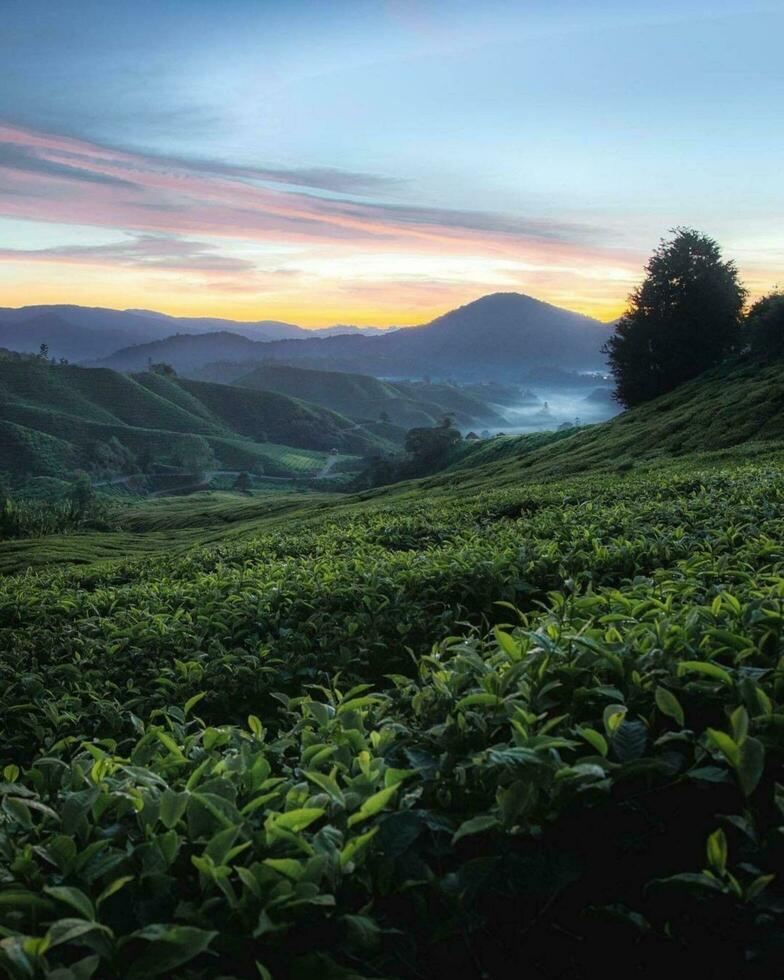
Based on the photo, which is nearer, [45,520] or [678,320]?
[678,320]

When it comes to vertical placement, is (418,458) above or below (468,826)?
below

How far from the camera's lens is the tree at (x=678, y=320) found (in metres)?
61.5

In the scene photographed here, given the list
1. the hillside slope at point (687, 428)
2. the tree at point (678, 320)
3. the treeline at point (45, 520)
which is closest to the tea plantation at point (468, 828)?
the hillside slope at point (687, 428)

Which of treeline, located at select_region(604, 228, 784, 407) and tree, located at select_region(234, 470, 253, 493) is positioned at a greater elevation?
treeline, located at select_region(604, 228, 784, 407)

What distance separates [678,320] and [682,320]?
0.32m

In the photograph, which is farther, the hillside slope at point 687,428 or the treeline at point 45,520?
the treeline at point 45,520

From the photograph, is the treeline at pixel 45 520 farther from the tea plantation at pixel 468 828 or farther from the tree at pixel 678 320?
the tea plantation at pixel 468 828

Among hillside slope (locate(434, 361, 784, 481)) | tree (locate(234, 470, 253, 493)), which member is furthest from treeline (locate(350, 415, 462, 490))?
hillside slope (locate(434, 361, 784, 481))

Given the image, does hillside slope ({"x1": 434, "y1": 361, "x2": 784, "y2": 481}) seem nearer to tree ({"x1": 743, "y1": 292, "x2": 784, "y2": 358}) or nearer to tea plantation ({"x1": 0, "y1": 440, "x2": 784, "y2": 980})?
tree ({"x1": 743, "y1": 292, "x2": 784, "y2": 358})

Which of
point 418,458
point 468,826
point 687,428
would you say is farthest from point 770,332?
point 418,458

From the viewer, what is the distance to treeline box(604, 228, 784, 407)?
61469 mm

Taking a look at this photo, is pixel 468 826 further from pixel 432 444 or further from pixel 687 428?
pixel 432 444

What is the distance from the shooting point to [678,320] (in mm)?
61812

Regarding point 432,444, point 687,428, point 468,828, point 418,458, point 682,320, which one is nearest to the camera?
point 468,828
